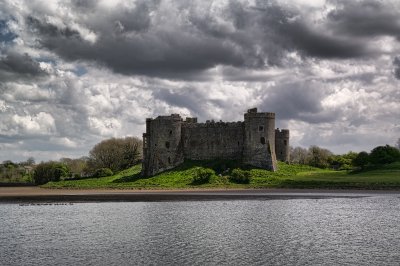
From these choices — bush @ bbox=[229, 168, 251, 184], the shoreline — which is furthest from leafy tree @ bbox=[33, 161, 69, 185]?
bush @ bbox=[229, 168, 251, 184]

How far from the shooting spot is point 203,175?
76.5m

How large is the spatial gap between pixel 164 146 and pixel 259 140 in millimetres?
14818

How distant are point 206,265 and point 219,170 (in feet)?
184

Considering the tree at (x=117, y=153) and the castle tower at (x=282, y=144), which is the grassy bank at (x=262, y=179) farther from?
the tree at (x=117, y=153)

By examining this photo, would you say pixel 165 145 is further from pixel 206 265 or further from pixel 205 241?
pixel 206 265

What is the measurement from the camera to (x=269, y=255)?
27797mm

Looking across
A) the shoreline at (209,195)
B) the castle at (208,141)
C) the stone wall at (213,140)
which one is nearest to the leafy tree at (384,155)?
the castle at (208,141)

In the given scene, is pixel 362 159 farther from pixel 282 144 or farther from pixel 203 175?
pixel 203 175

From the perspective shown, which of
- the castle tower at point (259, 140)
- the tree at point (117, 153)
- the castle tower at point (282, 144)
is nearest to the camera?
the castle tower at point (259, 140)

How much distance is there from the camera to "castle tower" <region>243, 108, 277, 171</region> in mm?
82062

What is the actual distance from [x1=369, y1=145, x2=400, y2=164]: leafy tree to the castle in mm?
16095

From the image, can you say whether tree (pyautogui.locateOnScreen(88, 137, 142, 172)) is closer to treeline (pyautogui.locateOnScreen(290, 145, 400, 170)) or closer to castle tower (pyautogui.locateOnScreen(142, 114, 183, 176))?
castle tower (pyautogui.locateOnScreen(142, 114, 183, 176))

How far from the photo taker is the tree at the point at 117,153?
110 metres

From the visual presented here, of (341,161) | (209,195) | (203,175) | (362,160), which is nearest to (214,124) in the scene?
(203,175)
